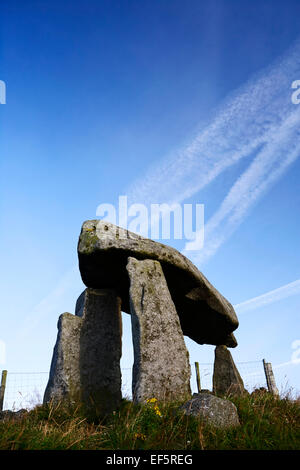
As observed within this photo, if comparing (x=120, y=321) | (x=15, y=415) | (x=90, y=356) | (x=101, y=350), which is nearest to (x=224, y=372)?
(x=120, y=321)

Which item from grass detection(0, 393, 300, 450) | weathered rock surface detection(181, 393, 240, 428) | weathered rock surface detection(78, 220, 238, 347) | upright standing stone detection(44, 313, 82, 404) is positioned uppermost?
weathered rock surface detection(78, 220, 238, 347)

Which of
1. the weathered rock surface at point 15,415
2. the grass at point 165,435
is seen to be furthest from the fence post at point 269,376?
the weathered rock surface at point 15,415

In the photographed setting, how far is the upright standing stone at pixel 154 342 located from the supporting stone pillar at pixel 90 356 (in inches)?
62.4

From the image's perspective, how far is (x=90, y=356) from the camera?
7.85 m

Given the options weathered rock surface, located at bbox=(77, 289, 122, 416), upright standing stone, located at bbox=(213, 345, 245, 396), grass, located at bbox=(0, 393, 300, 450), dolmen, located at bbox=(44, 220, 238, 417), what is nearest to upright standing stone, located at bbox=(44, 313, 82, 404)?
dolmen, located at bbox=(44, 220, 238, 417)

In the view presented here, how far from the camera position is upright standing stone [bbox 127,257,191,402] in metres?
6.17

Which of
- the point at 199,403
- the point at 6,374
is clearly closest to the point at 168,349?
the point at 199,403

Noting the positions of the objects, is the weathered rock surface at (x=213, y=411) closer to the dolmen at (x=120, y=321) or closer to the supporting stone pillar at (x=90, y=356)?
the dolmen at (x=120, y=321)

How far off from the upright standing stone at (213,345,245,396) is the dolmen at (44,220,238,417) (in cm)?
225

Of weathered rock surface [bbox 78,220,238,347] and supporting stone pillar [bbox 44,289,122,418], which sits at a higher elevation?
weathered rock surface [bbox 78,220,238,347]

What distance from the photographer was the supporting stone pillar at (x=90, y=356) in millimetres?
7387

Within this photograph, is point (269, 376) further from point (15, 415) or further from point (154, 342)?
point (15, 415)

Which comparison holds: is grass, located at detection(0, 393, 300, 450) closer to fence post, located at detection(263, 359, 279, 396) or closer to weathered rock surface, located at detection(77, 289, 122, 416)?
weathered rock surface, located at detection(77, 289, 122, 416)

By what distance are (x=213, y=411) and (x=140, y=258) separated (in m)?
3.48
